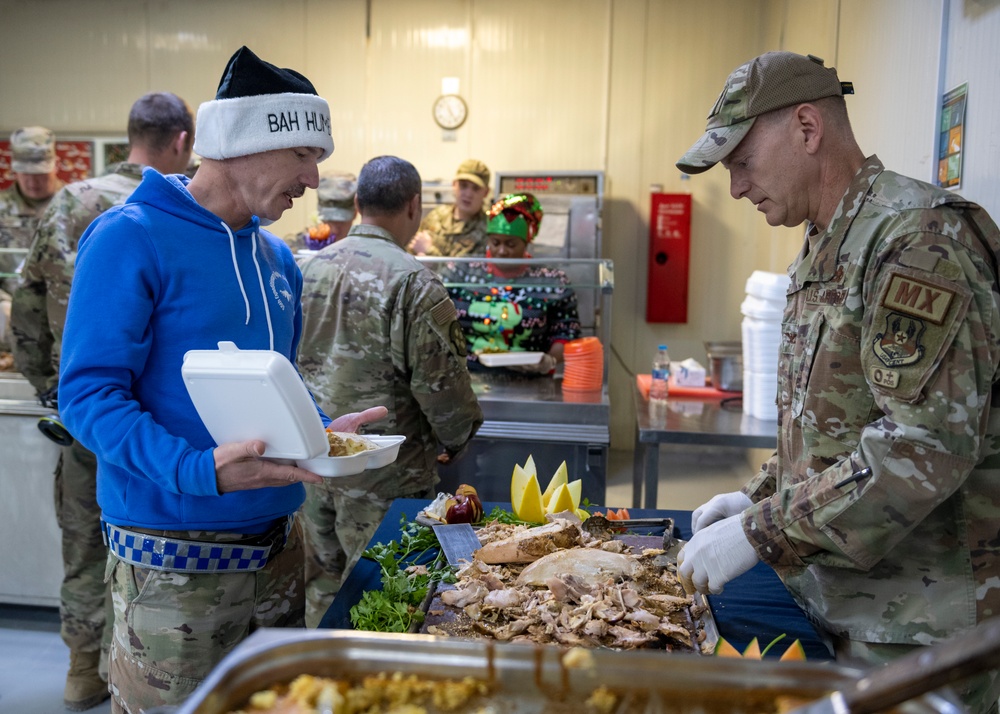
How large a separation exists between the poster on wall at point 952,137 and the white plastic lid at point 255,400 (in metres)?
1.95

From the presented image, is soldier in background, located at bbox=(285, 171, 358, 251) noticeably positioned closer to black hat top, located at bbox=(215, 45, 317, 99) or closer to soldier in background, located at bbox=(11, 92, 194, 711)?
soldier in background, located at bbox=(11, 92, 194, 711)

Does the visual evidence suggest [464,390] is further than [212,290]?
Yes

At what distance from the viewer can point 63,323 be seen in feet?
9.49

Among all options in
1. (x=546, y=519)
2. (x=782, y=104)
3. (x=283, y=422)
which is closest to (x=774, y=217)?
(x=782, y=104)

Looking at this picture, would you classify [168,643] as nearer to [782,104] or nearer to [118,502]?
[118,502]

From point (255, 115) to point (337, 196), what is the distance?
2.63 meters

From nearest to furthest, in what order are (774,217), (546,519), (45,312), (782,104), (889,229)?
(889,229)
(782,104)
(774,217)
(546,519)
(45,312)

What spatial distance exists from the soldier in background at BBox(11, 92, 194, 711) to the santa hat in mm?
1471

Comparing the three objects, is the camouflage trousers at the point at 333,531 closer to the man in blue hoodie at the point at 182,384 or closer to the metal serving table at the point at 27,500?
the man in blue hoodie at the point at 182,384

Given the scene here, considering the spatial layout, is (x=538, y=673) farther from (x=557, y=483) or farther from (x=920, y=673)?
(x=557, y=483)

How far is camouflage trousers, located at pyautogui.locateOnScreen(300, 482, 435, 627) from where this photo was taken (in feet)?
8.97

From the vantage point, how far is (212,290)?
1574 mm

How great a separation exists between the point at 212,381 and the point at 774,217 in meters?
1.09

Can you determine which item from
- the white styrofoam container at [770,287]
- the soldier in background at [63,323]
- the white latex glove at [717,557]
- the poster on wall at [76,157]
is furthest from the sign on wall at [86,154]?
the white latex glove at [717,557]
